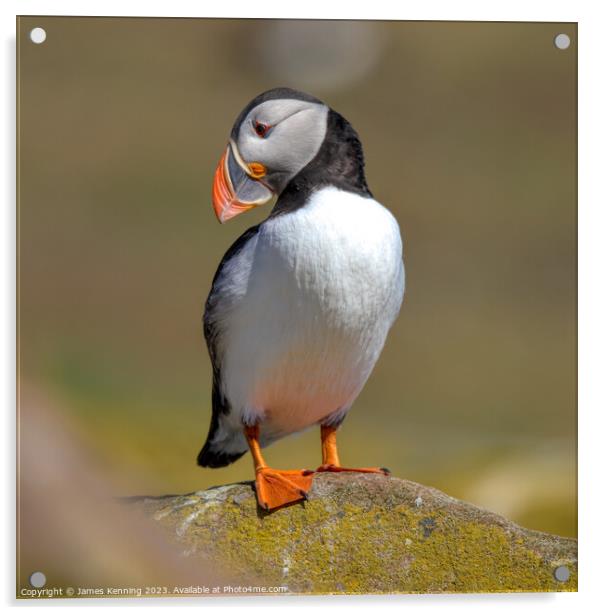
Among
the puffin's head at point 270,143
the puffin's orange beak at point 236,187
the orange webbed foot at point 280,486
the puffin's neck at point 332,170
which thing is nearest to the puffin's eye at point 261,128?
the puffin's head at point 270,143

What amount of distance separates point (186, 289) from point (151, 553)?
134 centimetres

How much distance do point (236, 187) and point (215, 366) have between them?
805mm

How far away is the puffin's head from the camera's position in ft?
19.4

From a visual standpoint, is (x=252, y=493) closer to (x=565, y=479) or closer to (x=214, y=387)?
(x=214, y=387)

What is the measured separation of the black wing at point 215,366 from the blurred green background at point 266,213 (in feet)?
0.49

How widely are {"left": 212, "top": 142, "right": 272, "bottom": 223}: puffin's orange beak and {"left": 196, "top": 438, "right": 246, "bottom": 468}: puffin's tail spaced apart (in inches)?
43.1

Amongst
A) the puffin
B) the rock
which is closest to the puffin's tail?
the puffin

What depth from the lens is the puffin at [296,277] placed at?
577 centimetres

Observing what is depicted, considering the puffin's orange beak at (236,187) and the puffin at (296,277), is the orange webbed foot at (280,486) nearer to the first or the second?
the puffin at (296,277)

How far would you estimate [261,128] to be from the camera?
19.5 feet

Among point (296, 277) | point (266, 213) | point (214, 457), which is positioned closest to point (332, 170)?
point (296, 277)

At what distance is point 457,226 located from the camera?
6.89 m

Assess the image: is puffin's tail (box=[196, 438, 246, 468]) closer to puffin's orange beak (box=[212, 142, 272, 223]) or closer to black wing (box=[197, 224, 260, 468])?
black wing (box=[197, 224, 260, 468])

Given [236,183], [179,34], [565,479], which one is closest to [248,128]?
[236,183]
